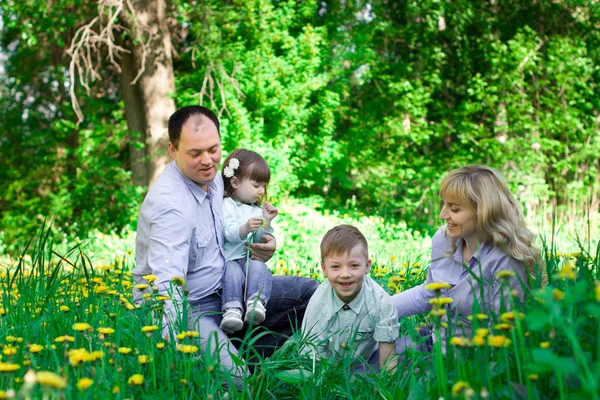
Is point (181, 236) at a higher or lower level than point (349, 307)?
higher

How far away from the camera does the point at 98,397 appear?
5.79ft

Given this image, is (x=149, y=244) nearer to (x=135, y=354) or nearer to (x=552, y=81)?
(x=135, y=354)

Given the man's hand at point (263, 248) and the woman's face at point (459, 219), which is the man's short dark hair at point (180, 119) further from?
the woman's face at point (459, 219)

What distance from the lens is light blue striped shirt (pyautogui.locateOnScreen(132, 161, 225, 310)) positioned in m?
3.16

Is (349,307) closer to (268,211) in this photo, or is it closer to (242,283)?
(242,283)

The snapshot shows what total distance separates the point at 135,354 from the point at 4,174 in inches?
478

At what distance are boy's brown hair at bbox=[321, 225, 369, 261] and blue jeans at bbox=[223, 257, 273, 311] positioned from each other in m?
0.54

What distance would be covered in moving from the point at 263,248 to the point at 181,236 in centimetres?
60

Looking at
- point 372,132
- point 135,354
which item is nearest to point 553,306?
point 135,354

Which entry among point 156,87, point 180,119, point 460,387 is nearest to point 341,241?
point 180,119

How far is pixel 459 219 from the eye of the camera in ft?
9.77

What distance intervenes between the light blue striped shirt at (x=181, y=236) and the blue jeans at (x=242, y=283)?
83 millimetres

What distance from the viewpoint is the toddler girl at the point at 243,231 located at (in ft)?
10.9

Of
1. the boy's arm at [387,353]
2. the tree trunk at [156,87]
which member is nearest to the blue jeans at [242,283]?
the boy's arm at [387,353]
